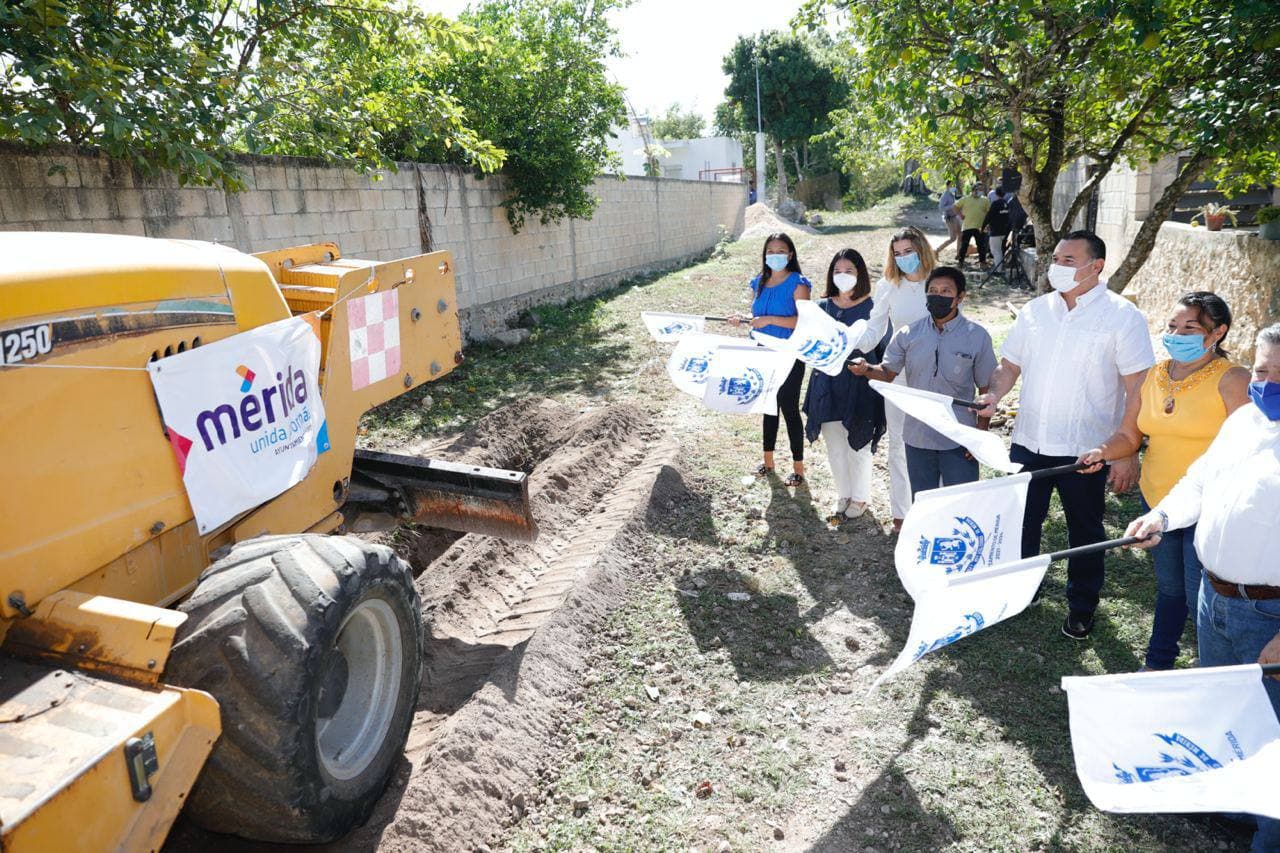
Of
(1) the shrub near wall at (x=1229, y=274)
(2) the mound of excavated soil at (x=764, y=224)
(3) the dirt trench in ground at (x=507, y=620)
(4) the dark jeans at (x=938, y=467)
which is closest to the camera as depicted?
(3) the dirt trench in ground at (x=507, y=620)

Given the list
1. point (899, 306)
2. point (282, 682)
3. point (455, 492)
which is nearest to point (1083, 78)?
point (899, 306)

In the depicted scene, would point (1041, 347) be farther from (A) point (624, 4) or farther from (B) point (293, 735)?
(A) point (624, 4)

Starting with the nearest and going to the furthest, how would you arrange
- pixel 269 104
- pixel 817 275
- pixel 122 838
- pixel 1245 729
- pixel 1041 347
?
pixel 122 838 → pixel 1245 729 → pixel 1041 347 → pixel 269 104 → pixel 817 275

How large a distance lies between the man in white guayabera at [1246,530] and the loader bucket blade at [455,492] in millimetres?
3030

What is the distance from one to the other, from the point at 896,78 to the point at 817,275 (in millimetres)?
12355

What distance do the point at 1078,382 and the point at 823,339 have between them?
1766 millimetres

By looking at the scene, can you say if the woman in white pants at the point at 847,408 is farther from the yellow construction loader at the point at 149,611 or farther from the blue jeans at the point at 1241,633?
the yellow construction loader at the point at 149,611

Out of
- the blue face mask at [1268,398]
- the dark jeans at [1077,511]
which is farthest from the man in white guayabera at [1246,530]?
the dark jeans at [1077,511]

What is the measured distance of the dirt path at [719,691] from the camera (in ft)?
10.8

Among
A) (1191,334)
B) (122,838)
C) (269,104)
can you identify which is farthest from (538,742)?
(269,104)

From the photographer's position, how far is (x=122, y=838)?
226 cm

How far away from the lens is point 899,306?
18.3 ft

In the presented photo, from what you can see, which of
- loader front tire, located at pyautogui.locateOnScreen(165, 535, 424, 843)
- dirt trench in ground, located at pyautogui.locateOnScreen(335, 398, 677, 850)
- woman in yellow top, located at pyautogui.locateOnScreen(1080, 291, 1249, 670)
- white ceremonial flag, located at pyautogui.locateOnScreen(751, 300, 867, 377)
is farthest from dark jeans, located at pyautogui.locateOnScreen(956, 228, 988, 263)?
loader front tire, located at pyautogui.locateOnScreen(165, 535, 424, 843)

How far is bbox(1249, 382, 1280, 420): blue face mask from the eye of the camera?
2859 mm
